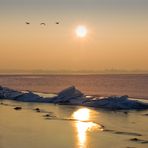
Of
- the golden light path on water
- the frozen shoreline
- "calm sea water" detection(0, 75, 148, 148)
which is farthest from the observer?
the frozen shoreline

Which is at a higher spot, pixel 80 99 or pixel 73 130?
pixel 80 99

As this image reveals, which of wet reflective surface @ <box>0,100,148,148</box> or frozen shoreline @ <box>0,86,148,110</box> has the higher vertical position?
frozen shoreline @ <box>0,86,148,110</box>

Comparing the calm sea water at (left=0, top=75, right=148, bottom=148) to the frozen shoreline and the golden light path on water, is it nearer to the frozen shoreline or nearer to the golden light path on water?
the golden light path on water

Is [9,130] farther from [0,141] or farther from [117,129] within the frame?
[117,129]

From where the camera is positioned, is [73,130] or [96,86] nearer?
[73,130]

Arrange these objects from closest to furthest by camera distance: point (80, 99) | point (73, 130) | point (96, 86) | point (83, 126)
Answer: point (73, 130) → point (83, 126) → point (80, 99) → point (96, 86)

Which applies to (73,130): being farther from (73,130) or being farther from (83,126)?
(83,126)

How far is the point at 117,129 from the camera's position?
74.5 feet

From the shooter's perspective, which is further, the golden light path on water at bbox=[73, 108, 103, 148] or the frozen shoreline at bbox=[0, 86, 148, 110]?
the frozen shoreline at bbox=[0, 86, 148, 110]

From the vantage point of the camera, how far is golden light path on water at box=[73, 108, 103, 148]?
19319 millimetres

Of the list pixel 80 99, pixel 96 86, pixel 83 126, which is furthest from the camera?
pixel 96 86

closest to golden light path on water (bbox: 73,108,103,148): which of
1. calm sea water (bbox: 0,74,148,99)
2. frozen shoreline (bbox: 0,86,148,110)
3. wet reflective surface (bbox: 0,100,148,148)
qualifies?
wet reflective surface (bbox: 0,100,148,148)

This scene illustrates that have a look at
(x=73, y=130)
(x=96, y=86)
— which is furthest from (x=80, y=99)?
(x=96, y=86)

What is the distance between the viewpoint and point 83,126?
23844 mm
